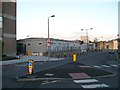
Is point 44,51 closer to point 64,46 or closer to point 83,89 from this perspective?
point 64,46

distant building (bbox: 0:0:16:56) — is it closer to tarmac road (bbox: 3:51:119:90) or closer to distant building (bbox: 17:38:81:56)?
distant building (bbox: 17:38:81:56)

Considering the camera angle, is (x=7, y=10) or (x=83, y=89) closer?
(x=83, y=89)

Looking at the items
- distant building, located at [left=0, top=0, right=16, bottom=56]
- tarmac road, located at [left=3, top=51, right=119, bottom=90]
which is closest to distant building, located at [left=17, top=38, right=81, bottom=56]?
distant building, located at [left=0, top=0, right=16, bottom=56]

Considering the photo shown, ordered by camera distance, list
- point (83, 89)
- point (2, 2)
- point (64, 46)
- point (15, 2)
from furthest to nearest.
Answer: point (64, 46)
point (15, 2)
point (2, 2)
point (83, 89)

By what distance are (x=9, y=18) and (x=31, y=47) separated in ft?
76.7

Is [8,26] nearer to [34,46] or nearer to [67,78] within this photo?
[34,46]

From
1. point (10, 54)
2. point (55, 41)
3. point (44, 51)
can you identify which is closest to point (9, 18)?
point (10, 54)

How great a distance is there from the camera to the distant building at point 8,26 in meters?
56.7

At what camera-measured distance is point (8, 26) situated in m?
59.2

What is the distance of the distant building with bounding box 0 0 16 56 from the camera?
186ft

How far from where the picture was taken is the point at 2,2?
58.3 metres

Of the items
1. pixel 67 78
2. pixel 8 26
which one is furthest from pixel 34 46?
pixel 67 78

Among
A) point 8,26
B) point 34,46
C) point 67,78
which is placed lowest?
point 67,78

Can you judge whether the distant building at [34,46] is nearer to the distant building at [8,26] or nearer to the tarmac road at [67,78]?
the distant building at [8,26]
